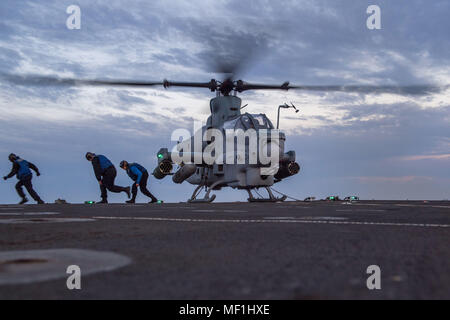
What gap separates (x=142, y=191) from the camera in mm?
18547

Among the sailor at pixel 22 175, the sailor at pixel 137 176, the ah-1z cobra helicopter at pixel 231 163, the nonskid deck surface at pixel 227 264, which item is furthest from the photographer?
the ah-1z cobra helicopter at pixel 231 163

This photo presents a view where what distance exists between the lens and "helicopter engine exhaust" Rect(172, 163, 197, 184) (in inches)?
851

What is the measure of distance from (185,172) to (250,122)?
4.43 metres

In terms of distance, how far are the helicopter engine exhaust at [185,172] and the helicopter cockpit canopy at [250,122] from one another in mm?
2834

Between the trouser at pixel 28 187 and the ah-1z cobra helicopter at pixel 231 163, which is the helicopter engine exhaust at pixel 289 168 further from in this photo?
the trouser at pixel 28 187

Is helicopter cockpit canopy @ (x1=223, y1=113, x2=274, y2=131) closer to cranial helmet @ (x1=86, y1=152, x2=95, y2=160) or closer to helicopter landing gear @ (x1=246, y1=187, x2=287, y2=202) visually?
helicopter landing gear @ (x1=246, y1=187, x2=287, y2=202)

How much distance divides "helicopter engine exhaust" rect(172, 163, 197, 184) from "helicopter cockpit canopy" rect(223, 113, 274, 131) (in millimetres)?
2834

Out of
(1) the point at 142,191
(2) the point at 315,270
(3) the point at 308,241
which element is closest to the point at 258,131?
(1) the point at 142,191

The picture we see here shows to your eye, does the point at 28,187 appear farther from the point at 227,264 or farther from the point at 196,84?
the point at 227,264

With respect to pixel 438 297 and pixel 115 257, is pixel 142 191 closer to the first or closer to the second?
pixel 115 257

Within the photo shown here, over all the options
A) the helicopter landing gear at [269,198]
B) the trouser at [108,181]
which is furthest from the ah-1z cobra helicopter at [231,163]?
the trouser at [108,181]

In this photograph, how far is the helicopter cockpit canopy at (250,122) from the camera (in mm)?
19297

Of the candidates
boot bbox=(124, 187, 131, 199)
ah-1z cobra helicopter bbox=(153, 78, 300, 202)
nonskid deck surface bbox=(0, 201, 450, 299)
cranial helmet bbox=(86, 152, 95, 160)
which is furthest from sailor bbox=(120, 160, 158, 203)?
Answer: nonskid deck surface bbox=(0, 201, 450, 299)
